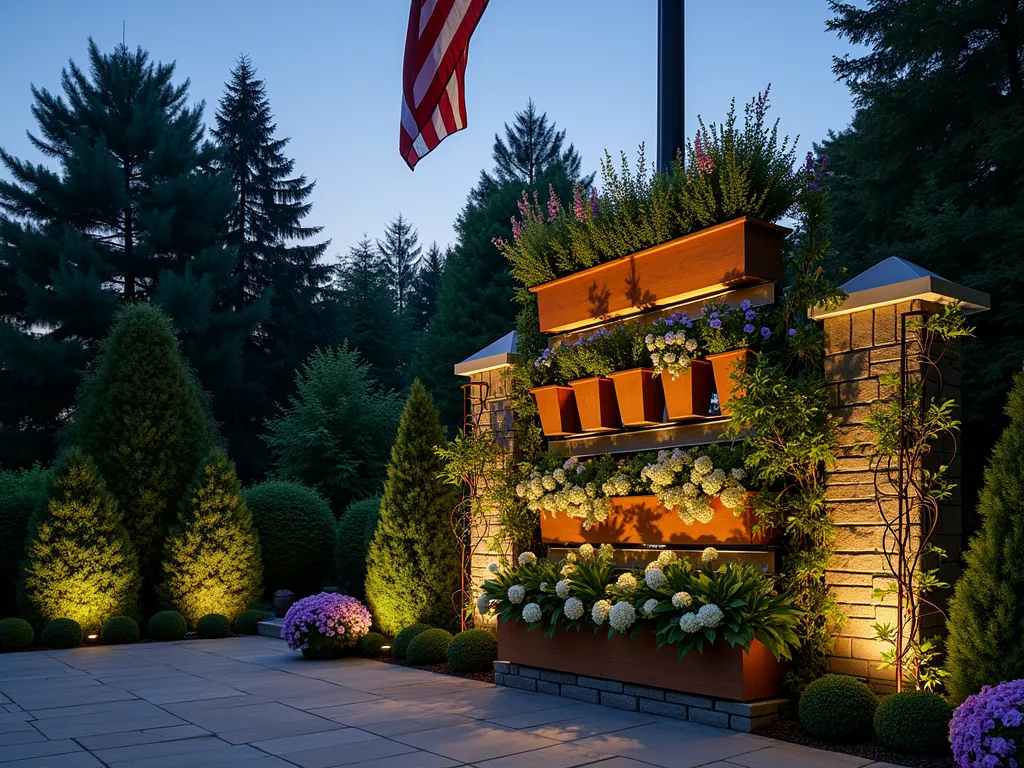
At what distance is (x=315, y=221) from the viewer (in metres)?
27.3

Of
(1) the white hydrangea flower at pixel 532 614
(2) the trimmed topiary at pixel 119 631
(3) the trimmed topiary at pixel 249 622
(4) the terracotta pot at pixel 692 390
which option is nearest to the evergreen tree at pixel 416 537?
(1) the white hydrangea flower at pixel 532 614

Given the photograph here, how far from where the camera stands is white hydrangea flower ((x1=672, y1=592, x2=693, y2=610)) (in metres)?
4.98

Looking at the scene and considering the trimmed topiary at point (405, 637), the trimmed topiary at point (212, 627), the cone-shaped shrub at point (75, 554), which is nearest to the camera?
the trimmed topiary at point (405, 637)

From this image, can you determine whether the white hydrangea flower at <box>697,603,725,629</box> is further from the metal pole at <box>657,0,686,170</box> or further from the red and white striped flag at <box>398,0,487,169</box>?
the red and white striped flag at <box>398,0,487,169</box>

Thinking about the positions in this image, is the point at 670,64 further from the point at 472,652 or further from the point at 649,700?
the point at 472,652

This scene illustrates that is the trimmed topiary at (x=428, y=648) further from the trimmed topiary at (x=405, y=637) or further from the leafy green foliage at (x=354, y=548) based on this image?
the leafy green foliage at (x=354, y=548)

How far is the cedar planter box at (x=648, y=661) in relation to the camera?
4.86 m

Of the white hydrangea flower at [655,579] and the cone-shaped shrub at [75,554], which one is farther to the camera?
the cone-shaped shrub at [75,554]

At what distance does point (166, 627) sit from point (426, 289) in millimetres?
28642

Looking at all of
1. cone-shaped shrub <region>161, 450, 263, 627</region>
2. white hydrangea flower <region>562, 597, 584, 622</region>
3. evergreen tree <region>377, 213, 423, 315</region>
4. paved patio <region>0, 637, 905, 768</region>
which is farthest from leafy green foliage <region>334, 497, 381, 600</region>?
evergreen tree <region>377, 213, 423, 315</region>

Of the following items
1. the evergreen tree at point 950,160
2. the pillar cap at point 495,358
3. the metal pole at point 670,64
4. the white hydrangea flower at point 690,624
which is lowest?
the white hydrangea flower at point 690,624

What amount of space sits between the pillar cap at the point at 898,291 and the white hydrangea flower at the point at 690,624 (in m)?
1.92

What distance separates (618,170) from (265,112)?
2376cm

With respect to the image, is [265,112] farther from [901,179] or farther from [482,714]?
[482,714]
